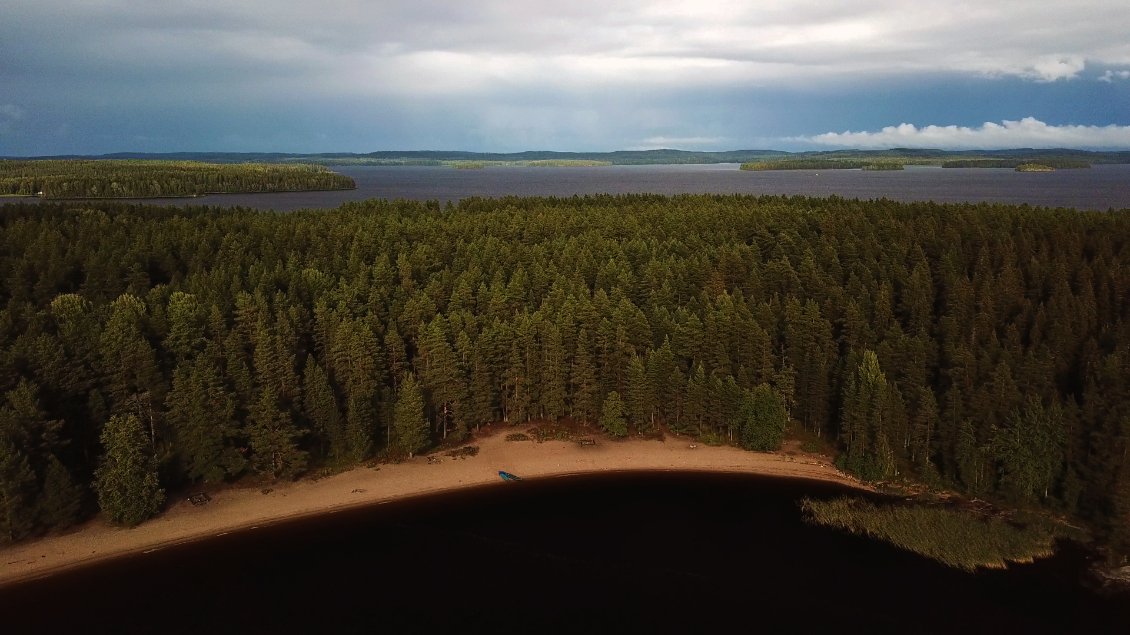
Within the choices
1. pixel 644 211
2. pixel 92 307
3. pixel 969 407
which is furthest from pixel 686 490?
pixel 644 211

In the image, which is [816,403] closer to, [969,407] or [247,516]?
[969,407]

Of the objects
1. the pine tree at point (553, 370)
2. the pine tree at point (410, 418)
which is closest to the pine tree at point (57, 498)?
the pine tree at point (410, 418)

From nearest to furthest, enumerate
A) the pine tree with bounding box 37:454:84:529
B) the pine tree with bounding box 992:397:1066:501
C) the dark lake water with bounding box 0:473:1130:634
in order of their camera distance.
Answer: the dark lake water with bounding box 0:473:1130:634 → the pine tree with bounding box 37:454:84:529 → the pine tree with bounding box 992:397:1066:501

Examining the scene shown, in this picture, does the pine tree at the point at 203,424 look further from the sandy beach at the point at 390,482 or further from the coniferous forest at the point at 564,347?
the sandy beach at the point at 390,482

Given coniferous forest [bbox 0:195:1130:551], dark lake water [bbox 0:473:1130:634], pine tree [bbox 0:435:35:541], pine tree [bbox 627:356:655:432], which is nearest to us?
dark lake water [bbox 0:473:1130:634]

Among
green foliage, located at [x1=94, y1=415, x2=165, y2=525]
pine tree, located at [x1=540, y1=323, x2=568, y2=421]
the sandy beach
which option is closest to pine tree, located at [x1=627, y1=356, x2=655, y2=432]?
the sandy beach

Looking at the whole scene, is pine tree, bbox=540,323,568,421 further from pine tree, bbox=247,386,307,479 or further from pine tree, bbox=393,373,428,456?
pine tree, bbox=247,386,307,479

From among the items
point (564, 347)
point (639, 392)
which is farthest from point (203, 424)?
point (639, 392)
